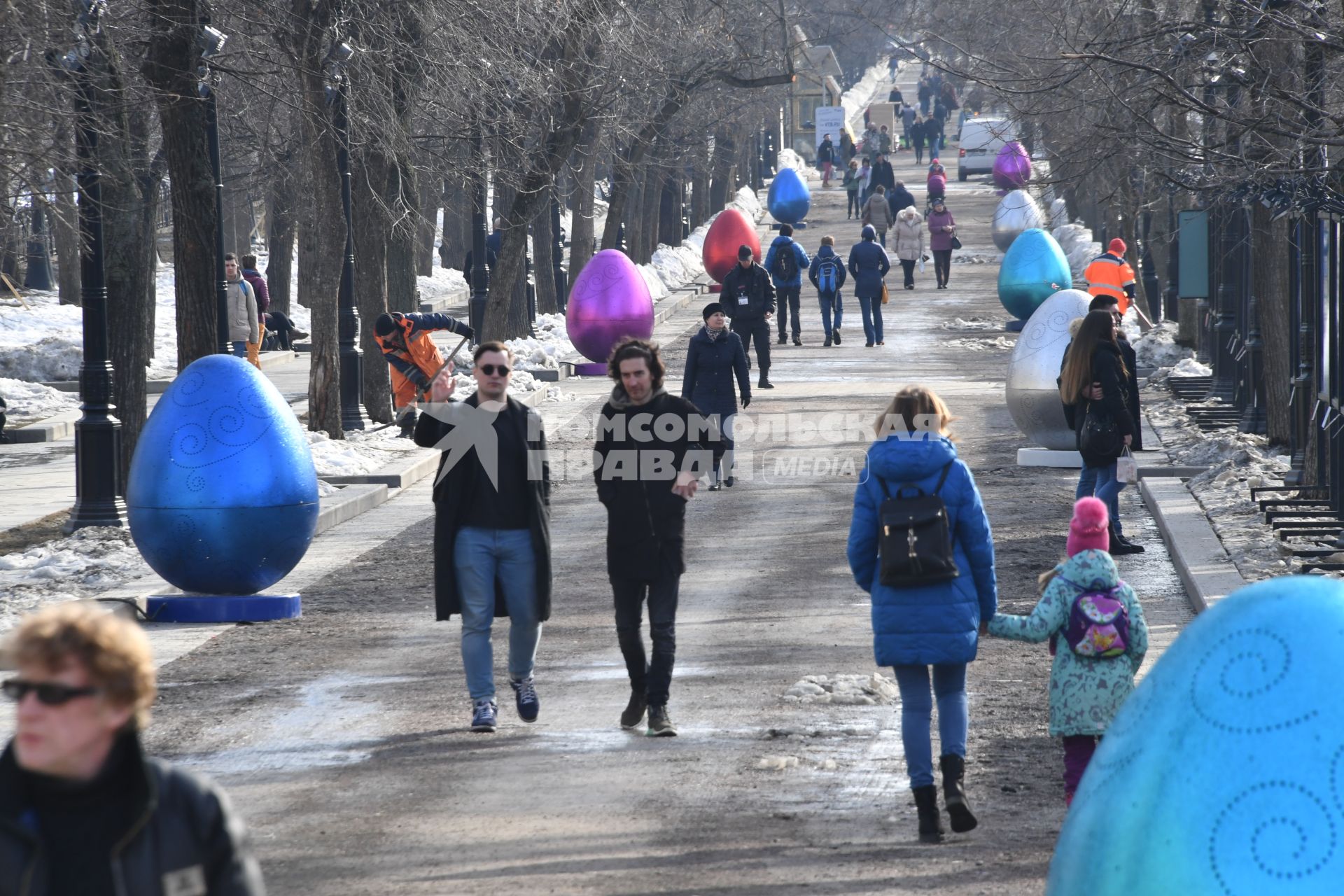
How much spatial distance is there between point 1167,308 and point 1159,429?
13.9 metres

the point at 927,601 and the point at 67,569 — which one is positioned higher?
the point at 927,601

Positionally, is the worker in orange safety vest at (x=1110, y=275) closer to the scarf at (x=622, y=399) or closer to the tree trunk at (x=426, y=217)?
the tree trunk at (x=426, y=217)

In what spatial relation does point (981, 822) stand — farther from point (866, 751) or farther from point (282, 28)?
point (282, 28)

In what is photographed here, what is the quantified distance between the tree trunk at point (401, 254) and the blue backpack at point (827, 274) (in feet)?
32.5

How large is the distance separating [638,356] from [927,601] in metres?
2.28

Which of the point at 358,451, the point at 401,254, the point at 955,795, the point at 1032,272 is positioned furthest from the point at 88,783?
the point at 1032,272

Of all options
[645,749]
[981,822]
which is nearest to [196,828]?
[981,822]

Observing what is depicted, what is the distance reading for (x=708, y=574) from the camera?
13133 millimetres

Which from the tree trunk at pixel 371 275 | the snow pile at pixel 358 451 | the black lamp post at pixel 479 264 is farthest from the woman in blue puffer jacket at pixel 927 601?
the black lamp post at pixel 479 264

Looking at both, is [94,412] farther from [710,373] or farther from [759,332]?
[759,332]

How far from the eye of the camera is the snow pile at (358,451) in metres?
17.9

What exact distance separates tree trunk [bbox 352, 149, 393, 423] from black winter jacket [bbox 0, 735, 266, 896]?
59.2ft

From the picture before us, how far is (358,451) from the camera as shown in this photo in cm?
1917

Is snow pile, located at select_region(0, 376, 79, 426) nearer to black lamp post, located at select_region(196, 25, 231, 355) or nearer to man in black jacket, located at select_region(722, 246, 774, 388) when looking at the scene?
black lamp post, located at select_region(196, 25, 231, 355)
